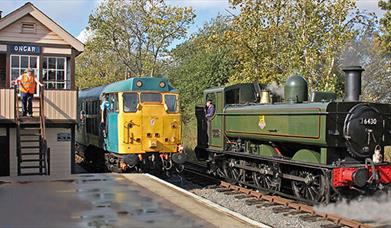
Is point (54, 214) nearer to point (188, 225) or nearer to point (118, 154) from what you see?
point (188, 225)

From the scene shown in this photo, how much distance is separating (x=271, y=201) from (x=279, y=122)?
1.95m

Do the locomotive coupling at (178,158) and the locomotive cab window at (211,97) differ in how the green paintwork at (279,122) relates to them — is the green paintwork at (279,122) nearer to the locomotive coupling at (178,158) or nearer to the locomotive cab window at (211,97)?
the locomotive cab window at (211,97)

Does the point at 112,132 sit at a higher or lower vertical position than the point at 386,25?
lower

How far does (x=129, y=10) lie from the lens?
3675 cm

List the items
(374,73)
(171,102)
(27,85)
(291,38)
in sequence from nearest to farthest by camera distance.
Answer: (27,85)
(171,102)
(291,38)
(374,73)

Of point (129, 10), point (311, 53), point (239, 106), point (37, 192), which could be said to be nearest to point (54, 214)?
point (37, 192)

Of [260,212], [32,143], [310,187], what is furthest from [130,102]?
[310,187]

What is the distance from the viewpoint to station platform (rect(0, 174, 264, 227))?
736 cm

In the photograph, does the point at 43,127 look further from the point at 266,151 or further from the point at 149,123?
the point at 266,151

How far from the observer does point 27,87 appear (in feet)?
44.3

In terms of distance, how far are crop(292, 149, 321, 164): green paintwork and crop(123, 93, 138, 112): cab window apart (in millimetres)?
5209

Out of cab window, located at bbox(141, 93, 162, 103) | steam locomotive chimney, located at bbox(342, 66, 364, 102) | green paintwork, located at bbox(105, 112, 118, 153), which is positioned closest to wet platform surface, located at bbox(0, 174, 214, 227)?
green paintwork, located at bbox(105, 112, 118, 153)

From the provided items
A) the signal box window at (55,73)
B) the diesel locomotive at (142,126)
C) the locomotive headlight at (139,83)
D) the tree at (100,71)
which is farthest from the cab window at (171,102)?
the tree at (100,71)

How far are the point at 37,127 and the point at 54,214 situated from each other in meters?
6.96
